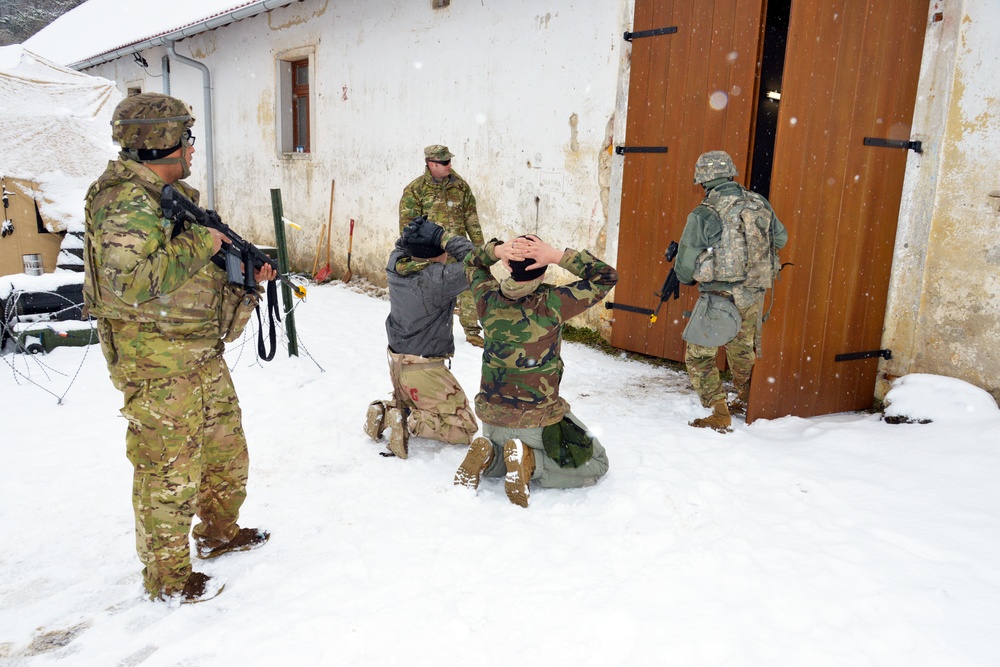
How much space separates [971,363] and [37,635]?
536 centimetres

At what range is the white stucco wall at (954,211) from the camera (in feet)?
14.4

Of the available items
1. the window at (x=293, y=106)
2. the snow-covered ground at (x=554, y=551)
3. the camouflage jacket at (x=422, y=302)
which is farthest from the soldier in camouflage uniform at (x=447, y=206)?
the window at (x=293, y=106)

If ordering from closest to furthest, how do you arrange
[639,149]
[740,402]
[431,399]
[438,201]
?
[431,399]
[740,402]
[639,149]
[438,201]

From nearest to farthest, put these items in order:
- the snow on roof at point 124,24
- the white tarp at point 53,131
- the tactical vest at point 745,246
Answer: the tactical vest at point 745,246 → the white tarp at point 53,131 → the snow on roof at point 124,24

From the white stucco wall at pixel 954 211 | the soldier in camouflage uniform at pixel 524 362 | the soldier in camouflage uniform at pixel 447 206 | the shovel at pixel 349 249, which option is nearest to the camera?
the soldier in camouflage uniform at pixel 524 362

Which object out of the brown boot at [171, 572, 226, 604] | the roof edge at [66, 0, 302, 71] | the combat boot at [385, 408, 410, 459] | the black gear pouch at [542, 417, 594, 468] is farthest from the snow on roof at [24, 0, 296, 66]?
the brown boot at [171, 572, 226, 604]

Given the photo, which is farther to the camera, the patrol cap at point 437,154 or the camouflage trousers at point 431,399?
the patrol cap at point 437,154

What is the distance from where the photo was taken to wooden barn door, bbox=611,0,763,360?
5.29 m

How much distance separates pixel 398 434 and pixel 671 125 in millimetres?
3633

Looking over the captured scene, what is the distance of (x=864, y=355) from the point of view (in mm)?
4852

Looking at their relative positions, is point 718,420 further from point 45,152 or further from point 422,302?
point 45,152

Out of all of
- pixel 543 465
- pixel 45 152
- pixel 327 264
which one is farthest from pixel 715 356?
pixel 45 152

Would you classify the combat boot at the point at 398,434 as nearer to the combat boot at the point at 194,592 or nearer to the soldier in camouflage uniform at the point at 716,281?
the combat boot at the point at 194,592

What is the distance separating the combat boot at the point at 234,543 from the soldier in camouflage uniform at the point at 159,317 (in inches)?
7.5
